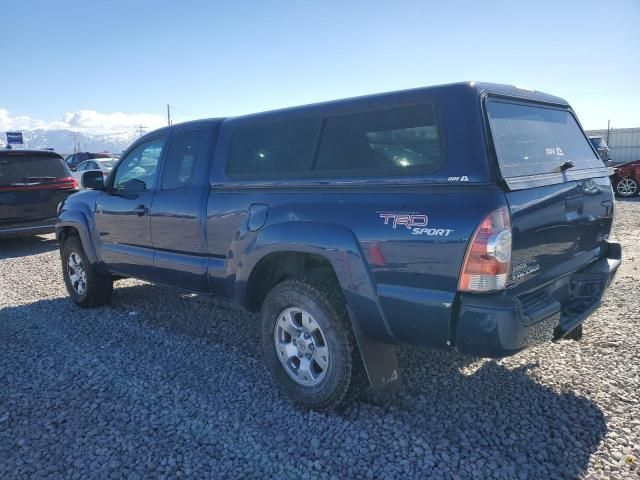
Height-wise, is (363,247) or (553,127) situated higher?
(553,127)

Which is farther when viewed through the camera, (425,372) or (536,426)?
(425,372)

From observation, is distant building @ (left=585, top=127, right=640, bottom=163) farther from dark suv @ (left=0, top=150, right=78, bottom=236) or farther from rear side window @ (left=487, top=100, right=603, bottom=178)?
rear side window @ (left=487, top=100, right=603, bottom=178)

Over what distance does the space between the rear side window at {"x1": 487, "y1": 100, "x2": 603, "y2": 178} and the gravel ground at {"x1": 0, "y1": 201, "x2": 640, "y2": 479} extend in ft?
4.86

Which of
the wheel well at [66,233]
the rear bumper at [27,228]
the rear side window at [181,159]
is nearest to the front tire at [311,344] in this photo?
the rear side window at [181,159]

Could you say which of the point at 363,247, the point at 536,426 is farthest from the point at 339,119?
the point at 536,426

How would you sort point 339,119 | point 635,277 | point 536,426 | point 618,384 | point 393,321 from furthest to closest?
point 635,277
point 618,384
point 339,119
point 536,426
point 393,321

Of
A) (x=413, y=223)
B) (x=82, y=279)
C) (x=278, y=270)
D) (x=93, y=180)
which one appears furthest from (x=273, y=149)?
(x=82, y=279)

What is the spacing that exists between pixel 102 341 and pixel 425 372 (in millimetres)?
Result: 2916

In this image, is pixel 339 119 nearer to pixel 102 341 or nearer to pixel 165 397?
pixel 165 397

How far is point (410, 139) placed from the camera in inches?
111

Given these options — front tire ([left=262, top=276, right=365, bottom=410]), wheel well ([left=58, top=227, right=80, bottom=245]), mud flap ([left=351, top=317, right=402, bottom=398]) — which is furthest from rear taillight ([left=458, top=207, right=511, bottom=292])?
wheel well ([left=58, top=227, right=80, bottom=245])

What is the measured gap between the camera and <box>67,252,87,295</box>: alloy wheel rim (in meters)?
5.59

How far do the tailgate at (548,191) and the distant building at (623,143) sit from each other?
31.7 meters

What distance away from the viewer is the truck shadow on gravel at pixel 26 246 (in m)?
9.19
